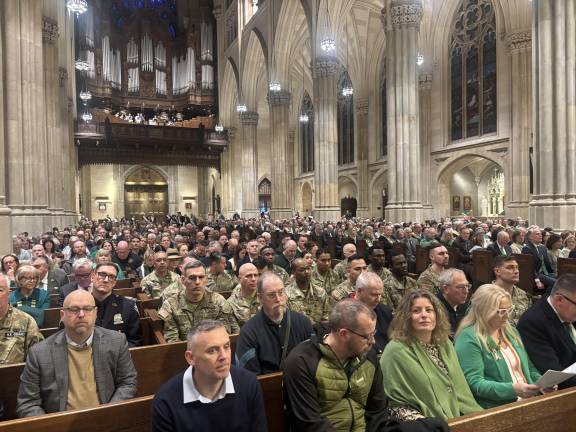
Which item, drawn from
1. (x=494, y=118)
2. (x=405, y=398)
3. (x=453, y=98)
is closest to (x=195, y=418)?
(x=405, y=398)

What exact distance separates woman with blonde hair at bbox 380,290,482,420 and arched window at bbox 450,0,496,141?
22.0m

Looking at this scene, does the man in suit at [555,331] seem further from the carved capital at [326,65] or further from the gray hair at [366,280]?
the carved capital at [326,65]

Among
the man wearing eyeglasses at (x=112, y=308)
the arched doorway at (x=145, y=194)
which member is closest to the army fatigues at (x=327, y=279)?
the man wearing eyeglasses at (x=112, y=308)

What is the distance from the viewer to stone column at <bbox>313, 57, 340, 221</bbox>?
22.7m

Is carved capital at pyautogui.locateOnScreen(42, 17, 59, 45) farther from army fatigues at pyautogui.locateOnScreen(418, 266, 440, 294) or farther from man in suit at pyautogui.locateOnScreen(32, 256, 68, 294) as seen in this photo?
army fatigues at pyautogui.locateOnScreen(418, 266, 440, 294)

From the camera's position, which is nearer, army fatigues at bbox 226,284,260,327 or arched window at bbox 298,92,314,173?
army fatigues at bbox 226,284,260,327

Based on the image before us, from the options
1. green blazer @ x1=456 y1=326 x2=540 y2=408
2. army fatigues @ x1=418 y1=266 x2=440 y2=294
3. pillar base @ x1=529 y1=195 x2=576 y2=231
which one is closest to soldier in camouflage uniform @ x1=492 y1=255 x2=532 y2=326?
army fatigues @ x1=418 y1=266 x2=440 y2=294

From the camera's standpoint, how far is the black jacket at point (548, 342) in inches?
131

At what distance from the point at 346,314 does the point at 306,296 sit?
9.71ft

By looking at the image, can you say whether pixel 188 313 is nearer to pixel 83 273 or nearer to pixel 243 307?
pixel 243 307

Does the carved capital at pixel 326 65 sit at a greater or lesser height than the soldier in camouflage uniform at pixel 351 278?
greater

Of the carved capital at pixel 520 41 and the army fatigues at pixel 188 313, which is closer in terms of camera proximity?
the army fatigues at pixel 188 313

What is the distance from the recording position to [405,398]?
2777mm

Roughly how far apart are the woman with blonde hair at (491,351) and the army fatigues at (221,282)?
4.37 meters
